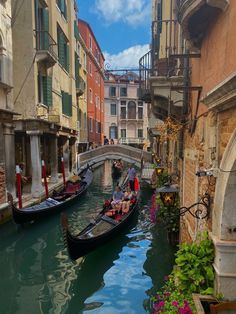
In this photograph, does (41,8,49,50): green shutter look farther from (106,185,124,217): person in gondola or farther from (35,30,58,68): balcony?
(106,185,124,217): person in gondola

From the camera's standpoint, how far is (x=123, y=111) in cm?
3784

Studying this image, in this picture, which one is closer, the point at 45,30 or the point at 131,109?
the point at 45,30

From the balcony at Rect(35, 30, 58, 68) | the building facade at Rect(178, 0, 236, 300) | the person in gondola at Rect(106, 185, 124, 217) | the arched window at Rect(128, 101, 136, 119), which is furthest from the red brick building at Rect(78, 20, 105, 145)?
the building facade at Rect(178, 0, 236, 300)

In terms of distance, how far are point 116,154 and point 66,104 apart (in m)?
6.82

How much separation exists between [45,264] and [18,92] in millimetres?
5931

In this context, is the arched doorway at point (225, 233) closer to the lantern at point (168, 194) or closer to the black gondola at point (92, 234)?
the lantern at point (168, 194)

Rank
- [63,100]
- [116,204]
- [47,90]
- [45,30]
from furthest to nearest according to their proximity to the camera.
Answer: [63,100], [47,90], [45,30], [116,204]

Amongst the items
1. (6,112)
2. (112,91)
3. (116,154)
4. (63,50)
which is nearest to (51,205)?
(6,112)

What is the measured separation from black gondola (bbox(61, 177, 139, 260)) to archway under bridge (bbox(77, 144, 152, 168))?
467 inches

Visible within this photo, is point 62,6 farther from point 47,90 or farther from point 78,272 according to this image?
point 78,272

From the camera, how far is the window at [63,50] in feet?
43.5

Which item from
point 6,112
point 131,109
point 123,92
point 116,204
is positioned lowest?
point 116,204

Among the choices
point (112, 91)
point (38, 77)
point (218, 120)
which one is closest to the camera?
point (218, 120)

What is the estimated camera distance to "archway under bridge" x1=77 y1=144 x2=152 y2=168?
65.7ft
